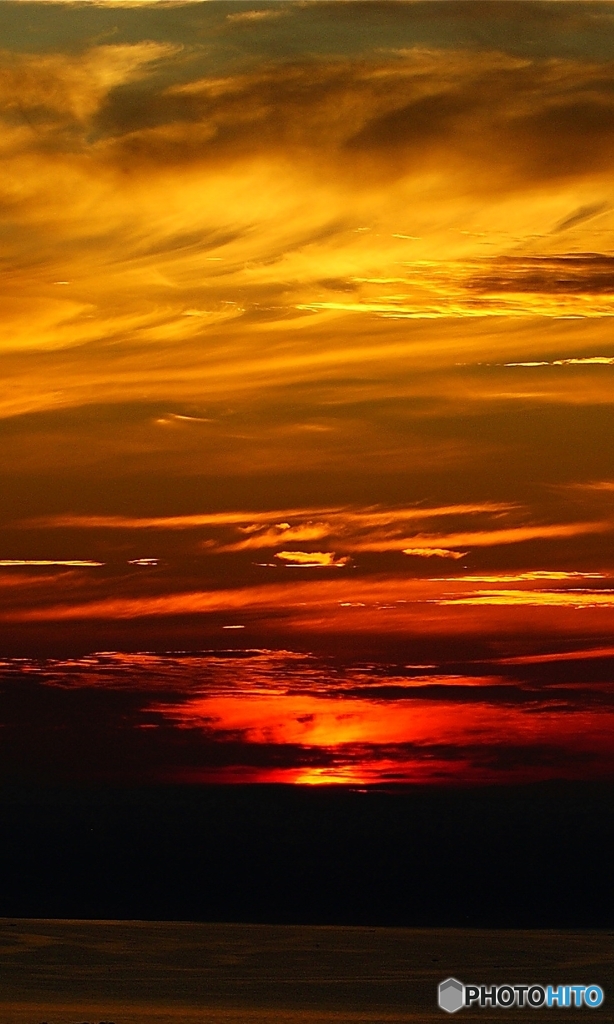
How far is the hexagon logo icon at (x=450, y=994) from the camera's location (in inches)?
3140

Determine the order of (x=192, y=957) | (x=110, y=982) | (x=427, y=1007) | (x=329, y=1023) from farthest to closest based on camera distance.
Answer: (x=192, y=957) → (x=110, y=982) → (x=427, y=1007) → (x=329, y=1023)

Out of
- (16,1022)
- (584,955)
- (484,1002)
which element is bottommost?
(16,1022)

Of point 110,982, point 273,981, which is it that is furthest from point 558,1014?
point 110,982

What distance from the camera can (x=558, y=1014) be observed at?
86.9 m

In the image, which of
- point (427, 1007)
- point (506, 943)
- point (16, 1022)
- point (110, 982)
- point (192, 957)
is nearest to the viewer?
point (16, 1022)

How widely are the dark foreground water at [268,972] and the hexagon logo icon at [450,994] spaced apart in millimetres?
785

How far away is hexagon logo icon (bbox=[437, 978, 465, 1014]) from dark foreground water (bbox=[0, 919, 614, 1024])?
0.78 m

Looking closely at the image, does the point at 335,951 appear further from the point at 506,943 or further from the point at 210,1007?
the point at 210,1007

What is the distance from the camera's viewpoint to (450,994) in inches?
3191

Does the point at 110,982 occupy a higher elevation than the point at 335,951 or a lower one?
lower

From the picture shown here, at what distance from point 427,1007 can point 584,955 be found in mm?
30947

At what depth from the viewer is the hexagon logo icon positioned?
7975 cm

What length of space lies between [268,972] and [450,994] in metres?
20.7

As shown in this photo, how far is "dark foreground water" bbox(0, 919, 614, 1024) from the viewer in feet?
252
